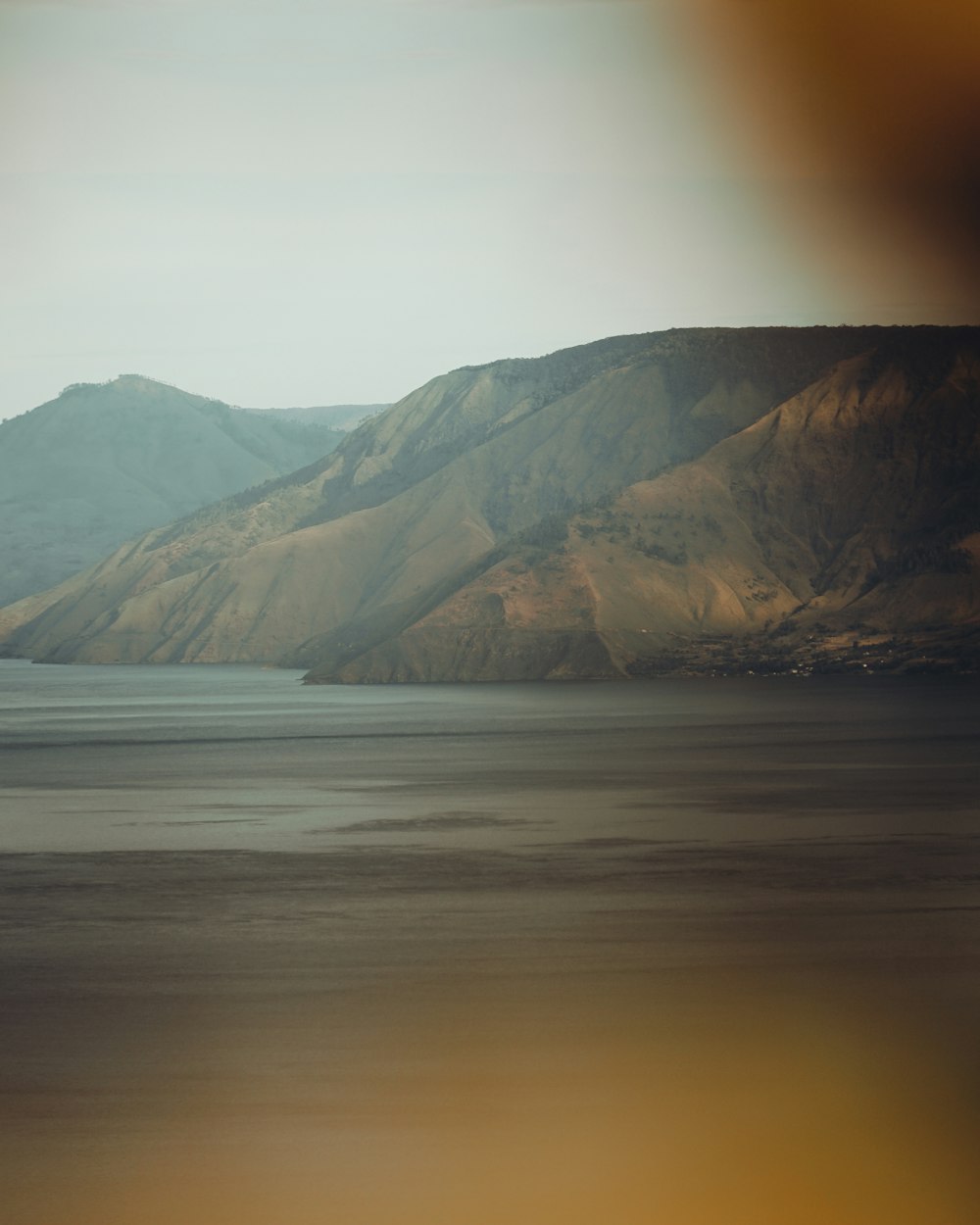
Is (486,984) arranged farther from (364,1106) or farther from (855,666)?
(855,666)

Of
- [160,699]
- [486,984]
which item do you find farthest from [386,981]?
[160,699]

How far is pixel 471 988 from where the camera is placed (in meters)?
29.8

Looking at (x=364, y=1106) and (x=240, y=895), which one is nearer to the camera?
(x=364, y=1106)

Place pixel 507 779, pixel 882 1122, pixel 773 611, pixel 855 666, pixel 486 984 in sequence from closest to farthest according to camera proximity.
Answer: pixel 882 1122 → pixel 486 984 → pixel 507 779 → pixel 855 666 → pixel 773 611

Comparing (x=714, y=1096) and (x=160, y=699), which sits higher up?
(x=714, y=1096)

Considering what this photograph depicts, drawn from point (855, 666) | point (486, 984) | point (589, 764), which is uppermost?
point (486, 984)

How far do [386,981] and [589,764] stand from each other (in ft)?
146

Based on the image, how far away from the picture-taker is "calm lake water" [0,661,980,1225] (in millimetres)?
20797

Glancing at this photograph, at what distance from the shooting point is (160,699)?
141500 mm

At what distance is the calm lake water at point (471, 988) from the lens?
20.8m

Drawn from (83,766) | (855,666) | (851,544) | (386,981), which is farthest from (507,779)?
(851,544)

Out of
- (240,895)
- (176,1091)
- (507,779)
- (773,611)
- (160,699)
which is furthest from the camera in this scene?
(773,611)

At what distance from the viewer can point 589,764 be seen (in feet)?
244

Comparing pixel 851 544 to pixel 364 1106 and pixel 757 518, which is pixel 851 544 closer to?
pixel 757 518
